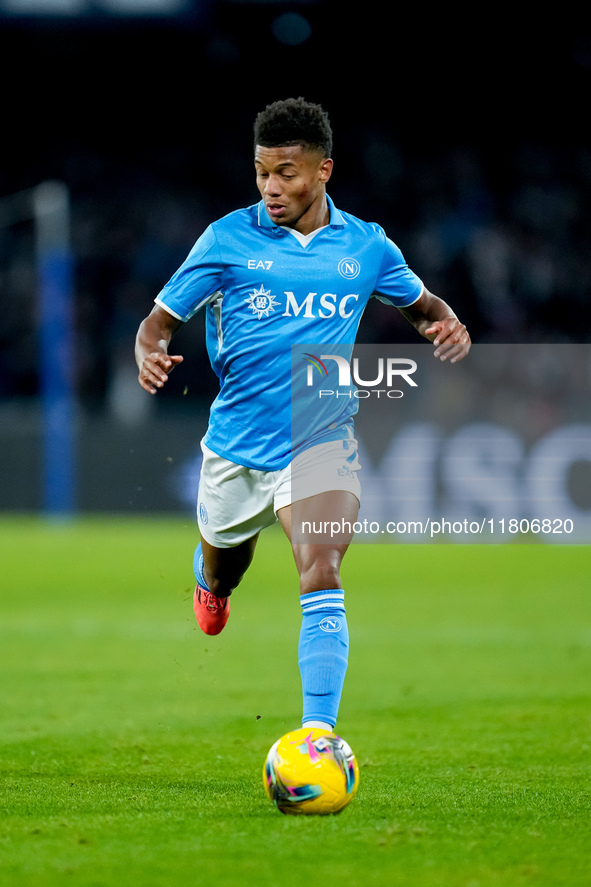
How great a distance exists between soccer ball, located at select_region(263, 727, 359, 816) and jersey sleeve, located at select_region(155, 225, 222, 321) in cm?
146

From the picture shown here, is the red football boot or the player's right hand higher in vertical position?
the player's right hand

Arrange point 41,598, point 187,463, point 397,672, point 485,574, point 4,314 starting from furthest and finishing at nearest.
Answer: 1. point 4,314
2. point 187,463
3. point 485,574
4. point 41,598
5. point 397,672

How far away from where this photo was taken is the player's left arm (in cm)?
424

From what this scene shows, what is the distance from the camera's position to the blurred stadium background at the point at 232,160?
17.6 m

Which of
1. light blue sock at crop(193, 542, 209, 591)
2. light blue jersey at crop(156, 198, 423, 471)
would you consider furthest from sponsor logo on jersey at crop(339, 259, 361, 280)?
light blue sock at crop(193, 542, 209, 591)

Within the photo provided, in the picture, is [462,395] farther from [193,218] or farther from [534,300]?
[193,218]

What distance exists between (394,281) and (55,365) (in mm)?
12608

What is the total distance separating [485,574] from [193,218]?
1002cm

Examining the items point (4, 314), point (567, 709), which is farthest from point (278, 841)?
point (4, 314)

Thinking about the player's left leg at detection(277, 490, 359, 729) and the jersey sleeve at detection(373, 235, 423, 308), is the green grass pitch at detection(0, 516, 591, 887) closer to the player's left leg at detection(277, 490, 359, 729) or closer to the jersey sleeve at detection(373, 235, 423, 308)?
the player's left leg at detection(277, 490, 359, 729)

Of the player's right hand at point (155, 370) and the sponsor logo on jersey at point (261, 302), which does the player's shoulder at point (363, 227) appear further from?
the player's right hand at point (155, 370)

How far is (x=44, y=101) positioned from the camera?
21.1 meters

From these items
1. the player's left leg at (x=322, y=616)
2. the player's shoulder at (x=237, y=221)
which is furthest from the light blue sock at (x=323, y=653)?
the player's shoulder at (x=237, y=221)

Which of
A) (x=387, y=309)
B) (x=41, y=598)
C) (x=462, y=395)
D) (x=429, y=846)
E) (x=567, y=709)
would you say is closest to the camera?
(x=429, y=846)
